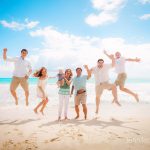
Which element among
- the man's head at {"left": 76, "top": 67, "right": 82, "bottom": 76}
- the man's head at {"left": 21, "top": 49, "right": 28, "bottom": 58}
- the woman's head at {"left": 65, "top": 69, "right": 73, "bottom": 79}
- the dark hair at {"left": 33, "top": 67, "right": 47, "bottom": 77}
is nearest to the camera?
the woman's head at {"left": 65, "top": 69, "right": 73, "bottom": 79}

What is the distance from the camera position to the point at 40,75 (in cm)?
938

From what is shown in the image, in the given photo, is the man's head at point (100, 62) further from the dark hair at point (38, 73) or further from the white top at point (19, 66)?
the white top at point (19, 66)

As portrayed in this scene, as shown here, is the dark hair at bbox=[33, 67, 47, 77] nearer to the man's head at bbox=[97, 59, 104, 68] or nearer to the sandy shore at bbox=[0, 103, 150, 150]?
the sandy shore at bbox=[0, 103, 150, 150]

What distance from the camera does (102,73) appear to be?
30.5 feet

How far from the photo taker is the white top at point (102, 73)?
30.4 ft

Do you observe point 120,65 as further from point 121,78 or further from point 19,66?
point 19,66

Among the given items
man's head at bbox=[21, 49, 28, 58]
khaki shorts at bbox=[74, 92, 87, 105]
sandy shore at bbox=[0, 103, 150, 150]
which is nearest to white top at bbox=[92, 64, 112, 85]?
khaki shorts at bbox=[74, 92, 87, 105]

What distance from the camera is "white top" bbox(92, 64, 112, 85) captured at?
30.4 feet

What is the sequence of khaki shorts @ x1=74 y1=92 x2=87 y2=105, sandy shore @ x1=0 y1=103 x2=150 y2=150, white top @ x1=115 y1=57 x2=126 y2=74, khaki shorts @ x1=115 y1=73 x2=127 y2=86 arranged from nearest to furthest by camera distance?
sandy shore @ x1=0 y1=103 x2=150 y2=150 < khaki shorts @ x1=74 y1=92 x2=87 y2=105 < white top @ x1=115 y1=57 x2=126 y2=74 < khaki shorts @ x1=115 y1=73 x2=127 y2=86

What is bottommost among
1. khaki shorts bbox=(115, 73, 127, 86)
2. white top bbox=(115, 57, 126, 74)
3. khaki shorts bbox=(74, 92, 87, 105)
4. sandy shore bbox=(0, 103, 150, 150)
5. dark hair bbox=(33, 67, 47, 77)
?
sandy shore bbox=(0, 103, 150, 150)

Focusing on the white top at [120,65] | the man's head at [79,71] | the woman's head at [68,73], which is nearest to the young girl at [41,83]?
the woman's head at [68,73]

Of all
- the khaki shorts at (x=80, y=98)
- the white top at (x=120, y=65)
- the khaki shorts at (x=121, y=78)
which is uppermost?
the white top at (x=120, y=65)

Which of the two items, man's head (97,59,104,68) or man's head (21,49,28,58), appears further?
man's head (21,49,28,58)

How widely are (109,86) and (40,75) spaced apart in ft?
10.4
